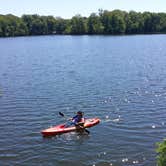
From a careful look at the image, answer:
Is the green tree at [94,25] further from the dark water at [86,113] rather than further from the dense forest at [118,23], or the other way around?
the dark water at [86,113]

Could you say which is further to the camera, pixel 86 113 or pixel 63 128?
pixel 86 113

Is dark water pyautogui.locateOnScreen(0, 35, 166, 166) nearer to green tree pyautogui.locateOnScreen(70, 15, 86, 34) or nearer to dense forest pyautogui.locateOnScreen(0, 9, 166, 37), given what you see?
dense forest pyautogui.locateOnScreen(0, 9, 166, 37)

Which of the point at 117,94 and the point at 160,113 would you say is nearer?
the point at 160,113

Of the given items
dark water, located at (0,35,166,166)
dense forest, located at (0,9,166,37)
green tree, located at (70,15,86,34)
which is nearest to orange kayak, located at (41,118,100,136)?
dark water, located at (0,35,166,166)

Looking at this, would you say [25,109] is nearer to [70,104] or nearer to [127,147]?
[70,104]

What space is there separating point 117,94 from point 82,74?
1441cm

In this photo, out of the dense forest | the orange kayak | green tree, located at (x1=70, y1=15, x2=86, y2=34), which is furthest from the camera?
green tree, located at (x1=70, y1=15, x2=86, y2=34)

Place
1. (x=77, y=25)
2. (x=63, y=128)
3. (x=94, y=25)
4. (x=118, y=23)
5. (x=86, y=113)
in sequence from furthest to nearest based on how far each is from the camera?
(x=77, y=25) < (x=94, y=25) < (x=118, y=23) < (x=86, y=113) < (x=63, y=128)

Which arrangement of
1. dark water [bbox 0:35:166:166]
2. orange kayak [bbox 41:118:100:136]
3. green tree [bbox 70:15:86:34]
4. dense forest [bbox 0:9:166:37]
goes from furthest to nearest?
green tree [bbox 70:15:86:34] < dense forest [bbox 0:9:166:37] < orange kayak [bbox 41:118:100:136] < dark water [bbox 0:35:166:166]

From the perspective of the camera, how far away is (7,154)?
71.2 feet

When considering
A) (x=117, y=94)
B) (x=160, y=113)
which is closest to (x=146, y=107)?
(x=160, y=113)

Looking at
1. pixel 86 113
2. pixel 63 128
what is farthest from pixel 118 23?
pixel 63 128

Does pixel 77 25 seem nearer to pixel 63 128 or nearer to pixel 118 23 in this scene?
pixel 118 23

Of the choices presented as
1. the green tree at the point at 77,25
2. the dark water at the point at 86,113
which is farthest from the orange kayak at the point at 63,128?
A: the green tree at the point at 77,25
